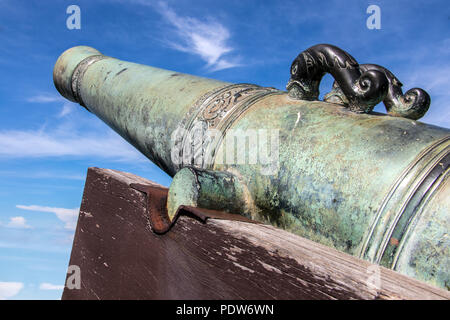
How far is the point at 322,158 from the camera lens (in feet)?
5.74

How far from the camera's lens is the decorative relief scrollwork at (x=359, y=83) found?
1886 mm

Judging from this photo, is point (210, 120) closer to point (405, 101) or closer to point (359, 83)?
point (359, 83)

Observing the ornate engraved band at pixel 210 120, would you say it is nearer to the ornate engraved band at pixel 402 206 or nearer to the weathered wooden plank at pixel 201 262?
the weathered wooden plank at pixel 201 262

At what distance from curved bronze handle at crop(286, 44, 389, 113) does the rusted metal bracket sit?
0.81 metres

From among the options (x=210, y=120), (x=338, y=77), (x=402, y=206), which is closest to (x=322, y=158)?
(x=402, y=206)

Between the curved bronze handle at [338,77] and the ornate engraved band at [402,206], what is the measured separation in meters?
0.45

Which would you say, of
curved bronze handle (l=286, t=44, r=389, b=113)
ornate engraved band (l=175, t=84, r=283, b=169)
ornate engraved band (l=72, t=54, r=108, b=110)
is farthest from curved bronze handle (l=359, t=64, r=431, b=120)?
ornate engraved band (l=72, t=54, r=108, b=110)

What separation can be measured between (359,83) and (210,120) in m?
0.88

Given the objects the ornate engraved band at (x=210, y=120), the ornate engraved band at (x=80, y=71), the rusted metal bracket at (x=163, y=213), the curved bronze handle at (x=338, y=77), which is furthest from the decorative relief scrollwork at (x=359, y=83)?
the ornate engraved band at (x=80, y=71)

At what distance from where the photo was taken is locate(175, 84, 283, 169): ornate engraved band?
2.31m
